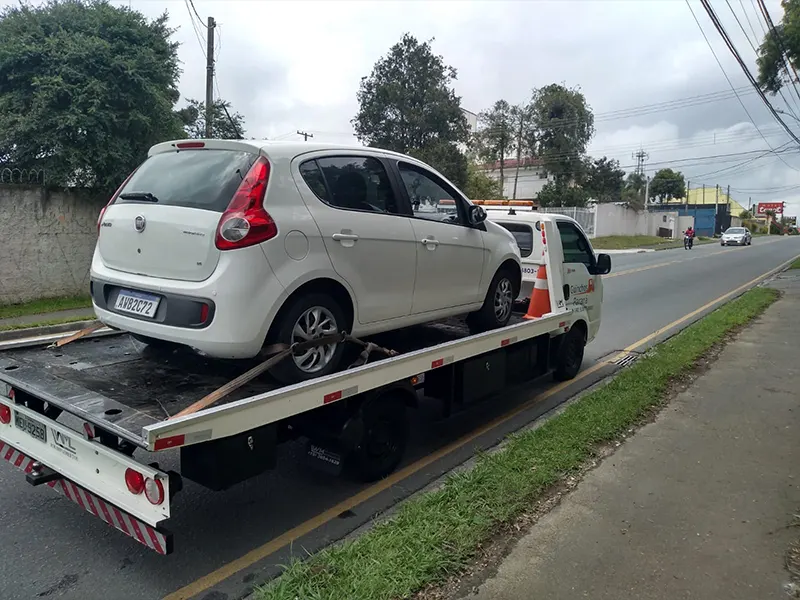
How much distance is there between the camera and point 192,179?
3793 millimetres

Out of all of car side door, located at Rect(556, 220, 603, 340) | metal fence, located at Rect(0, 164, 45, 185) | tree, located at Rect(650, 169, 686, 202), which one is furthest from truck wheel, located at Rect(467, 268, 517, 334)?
tree, located at Rect(650, 169, 686, 202)

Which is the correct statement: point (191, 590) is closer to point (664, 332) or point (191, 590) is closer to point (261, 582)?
point (261, 582)

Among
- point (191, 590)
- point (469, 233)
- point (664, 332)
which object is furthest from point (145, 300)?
point (664, 332)

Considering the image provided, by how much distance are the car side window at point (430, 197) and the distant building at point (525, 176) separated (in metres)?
44.8

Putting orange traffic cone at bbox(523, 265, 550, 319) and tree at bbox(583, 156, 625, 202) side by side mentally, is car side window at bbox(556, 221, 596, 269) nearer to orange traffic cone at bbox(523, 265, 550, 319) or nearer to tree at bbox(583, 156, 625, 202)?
orange traffic cone at bbox(523, 265, 550, 319)

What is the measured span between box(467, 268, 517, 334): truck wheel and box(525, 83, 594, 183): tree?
43.5 m

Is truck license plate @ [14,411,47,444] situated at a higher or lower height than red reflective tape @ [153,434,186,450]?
lower

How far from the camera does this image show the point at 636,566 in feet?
11.2

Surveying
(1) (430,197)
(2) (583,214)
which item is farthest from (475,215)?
(2) (583,214)

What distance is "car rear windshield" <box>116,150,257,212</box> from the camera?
364cm

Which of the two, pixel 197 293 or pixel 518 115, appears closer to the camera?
pixel 197 293

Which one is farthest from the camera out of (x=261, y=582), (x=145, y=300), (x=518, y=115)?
(x=518, y=115)

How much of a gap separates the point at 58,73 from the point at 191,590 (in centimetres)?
1158

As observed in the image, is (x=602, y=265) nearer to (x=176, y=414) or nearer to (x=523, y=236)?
(x=523, y=236)
